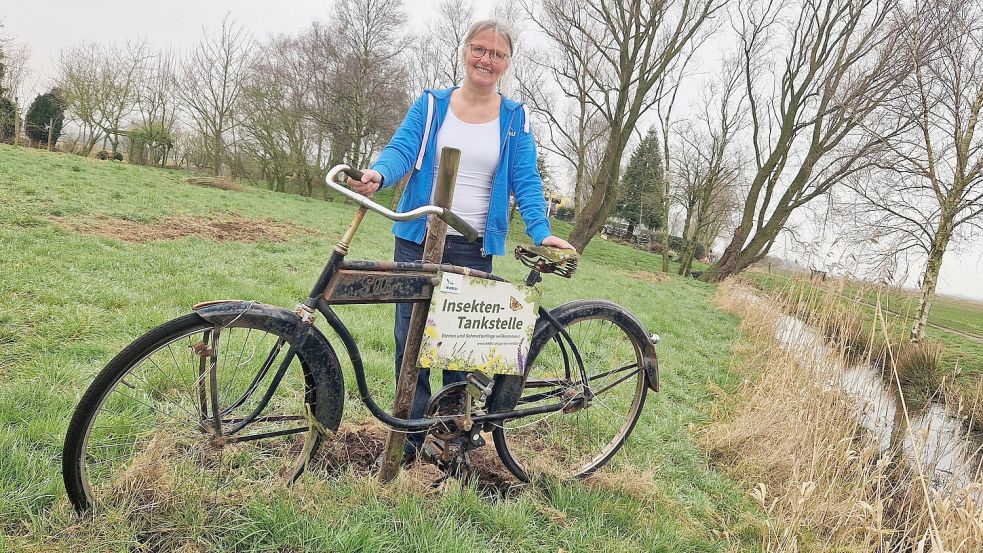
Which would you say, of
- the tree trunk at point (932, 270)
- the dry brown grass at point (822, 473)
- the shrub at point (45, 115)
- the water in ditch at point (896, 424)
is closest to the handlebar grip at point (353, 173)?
the dry brown grass at point (822, 473)

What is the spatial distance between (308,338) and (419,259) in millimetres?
695

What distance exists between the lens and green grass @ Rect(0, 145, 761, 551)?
1758 mm

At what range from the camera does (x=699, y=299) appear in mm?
12648

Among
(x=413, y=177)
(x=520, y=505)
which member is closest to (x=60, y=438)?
(x=413, y=177)

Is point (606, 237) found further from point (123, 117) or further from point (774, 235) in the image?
point (123, 117)

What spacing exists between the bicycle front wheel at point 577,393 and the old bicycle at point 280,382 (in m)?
0.01

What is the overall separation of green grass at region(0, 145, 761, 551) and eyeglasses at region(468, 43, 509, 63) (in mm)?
1927

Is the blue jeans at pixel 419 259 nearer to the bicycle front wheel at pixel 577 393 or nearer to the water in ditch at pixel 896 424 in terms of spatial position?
the bicycle front wheel at pixel 577 393

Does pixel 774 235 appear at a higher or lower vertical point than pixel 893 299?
higher

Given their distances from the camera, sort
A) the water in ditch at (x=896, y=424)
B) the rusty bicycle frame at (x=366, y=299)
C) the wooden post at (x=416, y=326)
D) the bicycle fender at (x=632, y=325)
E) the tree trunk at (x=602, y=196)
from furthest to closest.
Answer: the tree trunk at (x=602, y=196), the water in ditch at (x=896, y=424), the bicycle fender at (x=632, y=325), the wooden post at (x=416, y=326), the rusty bicycle frame at (x=366, y=299)

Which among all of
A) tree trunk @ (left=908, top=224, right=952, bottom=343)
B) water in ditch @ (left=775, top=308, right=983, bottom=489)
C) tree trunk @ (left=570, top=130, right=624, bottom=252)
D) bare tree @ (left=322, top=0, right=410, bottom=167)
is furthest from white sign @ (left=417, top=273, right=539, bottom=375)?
bare tree @ (left=322, top=0, right=410, bottom=167)

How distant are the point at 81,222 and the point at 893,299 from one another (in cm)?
970

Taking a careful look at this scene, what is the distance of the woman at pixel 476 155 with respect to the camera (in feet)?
7.01

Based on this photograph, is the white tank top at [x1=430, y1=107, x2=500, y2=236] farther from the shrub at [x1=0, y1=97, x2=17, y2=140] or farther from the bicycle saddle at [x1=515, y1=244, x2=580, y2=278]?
the shrub at [x1=0, y1=97, x2=17, y2=140]
